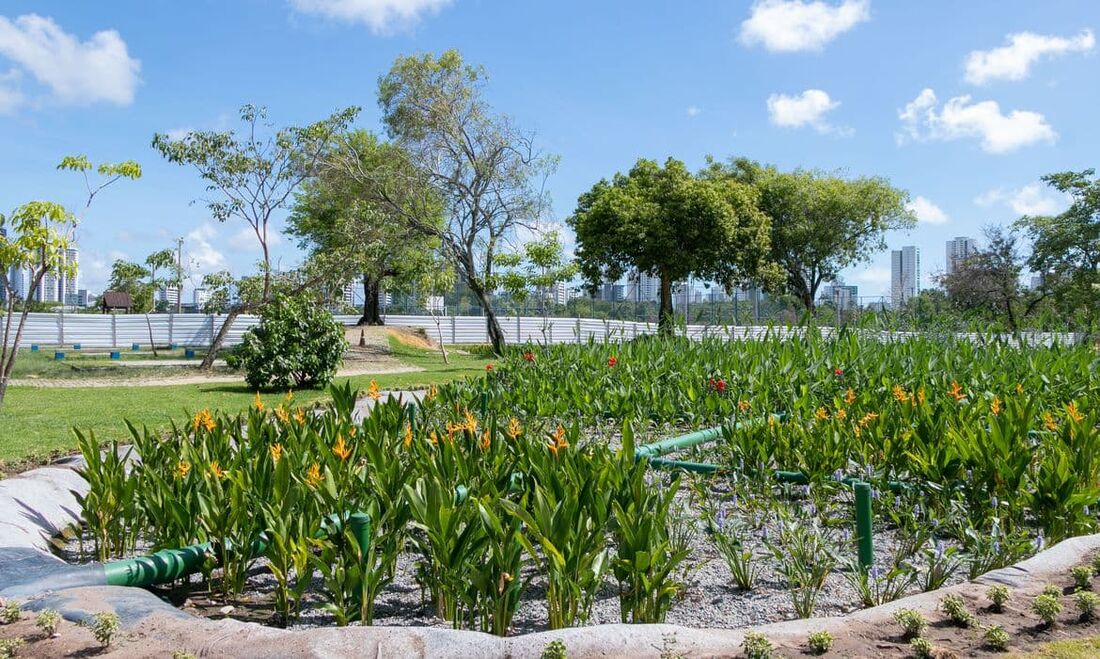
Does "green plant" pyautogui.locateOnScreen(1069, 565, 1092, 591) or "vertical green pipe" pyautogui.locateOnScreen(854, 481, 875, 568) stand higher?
"vertical green pipe" pyautogui.locateOnScreen(854, 481, 875, 568)

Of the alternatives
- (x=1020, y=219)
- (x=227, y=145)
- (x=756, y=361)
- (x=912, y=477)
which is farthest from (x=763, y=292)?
(x=912, y=477)

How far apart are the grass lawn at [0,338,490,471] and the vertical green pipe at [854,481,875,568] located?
3.57 meters

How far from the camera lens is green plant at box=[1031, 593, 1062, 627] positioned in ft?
7.78

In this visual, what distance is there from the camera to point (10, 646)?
2.24 m

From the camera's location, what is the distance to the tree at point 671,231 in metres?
25.2

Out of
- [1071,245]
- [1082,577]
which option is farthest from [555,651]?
[1071,245]

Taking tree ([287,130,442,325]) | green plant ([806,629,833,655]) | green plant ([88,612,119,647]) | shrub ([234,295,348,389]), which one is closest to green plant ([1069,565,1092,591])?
green plant ([806,629,833,655])

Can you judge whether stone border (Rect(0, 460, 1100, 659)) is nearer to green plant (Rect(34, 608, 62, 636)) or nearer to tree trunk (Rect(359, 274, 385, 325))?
green plant (Rect(34, 608, 62, 636))

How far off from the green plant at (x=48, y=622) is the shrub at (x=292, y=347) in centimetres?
942

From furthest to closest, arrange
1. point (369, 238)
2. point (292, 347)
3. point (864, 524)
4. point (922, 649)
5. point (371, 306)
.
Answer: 1. point (371, 306)
2. point (369, 238)
3. point (292, 347)
4. point (864, 524)
5. point (922, 649)

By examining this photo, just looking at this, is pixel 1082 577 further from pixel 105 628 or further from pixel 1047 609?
pixel 105 628

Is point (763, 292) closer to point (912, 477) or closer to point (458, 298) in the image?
point (458, 298)

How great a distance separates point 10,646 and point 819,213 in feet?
118

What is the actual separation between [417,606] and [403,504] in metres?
0.41
